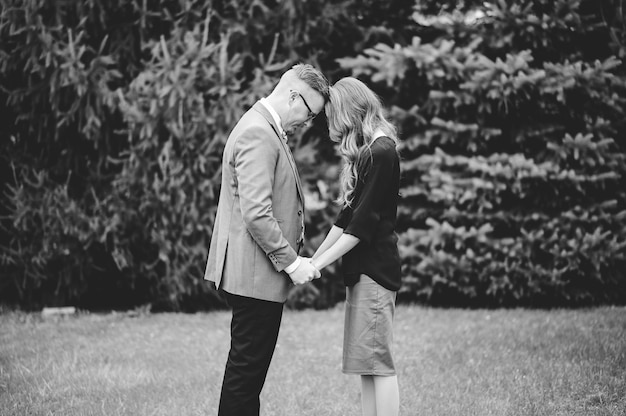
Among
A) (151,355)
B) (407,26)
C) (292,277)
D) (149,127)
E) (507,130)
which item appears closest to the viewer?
(292,277)

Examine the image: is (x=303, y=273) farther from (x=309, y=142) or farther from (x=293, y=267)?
(x=309, y=142)

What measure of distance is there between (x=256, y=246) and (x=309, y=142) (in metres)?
4.42

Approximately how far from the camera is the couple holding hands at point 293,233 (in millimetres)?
3170

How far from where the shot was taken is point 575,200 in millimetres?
6898

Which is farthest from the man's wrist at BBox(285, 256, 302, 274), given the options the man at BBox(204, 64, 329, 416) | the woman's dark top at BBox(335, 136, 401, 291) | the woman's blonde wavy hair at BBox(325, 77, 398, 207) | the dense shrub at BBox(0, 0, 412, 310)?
the dense shrub at BBox(0, 0, 412, 310)

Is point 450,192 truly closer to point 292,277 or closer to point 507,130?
point 507,130

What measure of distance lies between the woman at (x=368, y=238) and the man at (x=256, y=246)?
0.78ft

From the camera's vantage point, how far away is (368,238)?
3.25 meters

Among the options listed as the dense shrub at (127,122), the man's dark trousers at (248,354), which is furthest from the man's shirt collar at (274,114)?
the dense shrub at (127,122)

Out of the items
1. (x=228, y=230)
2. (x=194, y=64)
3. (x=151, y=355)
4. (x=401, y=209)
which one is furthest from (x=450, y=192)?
(x=228, y=230)

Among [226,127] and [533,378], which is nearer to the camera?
[533,378]

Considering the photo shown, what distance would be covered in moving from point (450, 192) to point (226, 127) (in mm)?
2672

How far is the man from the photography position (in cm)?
313

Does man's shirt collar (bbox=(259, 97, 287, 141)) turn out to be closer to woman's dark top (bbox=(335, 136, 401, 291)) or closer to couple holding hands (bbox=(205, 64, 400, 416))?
couple holding hands (bbox=(205, 64, 400, 416))
